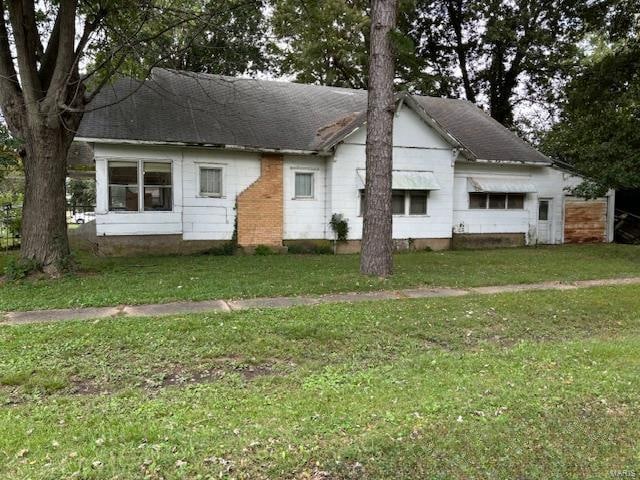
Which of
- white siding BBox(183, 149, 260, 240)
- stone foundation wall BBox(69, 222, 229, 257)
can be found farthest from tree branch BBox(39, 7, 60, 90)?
stone foundation wall BBox(69, 222, 229, 257)

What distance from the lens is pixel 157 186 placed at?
1453 cm

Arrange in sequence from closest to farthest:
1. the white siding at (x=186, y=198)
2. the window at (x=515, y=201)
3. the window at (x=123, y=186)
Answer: the white siding at (x=186, y=198) < the window at (x=123, y=186) < the window at (x=515, y=201)

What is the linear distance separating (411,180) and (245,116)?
595cm

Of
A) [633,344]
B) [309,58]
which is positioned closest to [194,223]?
[633,344]

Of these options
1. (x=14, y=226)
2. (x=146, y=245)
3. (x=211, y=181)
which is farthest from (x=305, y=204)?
(x=14, y=226)

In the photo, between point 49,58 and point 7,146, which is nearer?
point 7,146

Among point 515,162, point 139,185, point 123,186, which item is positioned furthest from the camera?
point 515,162

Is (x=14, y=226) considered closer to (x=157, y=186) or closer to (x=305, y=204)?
(x=157, y=186)

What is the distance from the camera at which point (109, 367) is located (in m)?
4.89

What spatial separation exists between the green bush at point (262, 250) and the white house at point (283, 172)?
0.26 meters

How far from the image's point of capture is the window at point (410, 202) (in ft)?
55.5

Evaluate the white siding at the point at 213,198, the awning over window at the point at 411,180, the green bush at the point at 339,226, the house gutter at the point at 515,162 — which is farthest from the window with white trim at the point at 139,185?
the house gutter at the point at 515,162

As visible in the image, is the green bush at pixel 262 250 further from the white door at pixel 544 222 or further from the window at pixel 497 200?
the white door at pixel 544 222

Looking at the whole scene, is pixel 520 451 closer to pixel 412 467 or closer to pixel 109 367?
pixel 412 467
